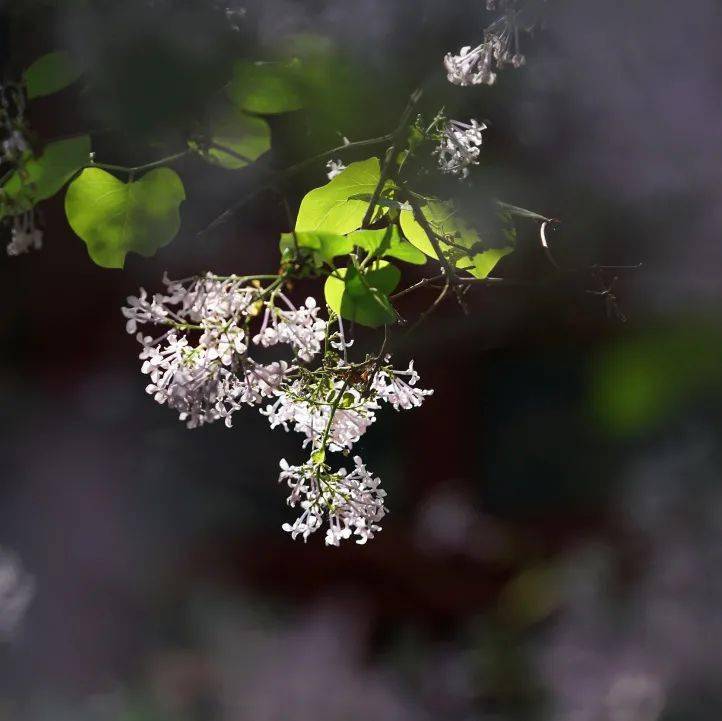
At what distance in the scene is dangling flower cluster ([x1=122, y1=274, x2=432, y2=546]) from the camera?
9.9 inches

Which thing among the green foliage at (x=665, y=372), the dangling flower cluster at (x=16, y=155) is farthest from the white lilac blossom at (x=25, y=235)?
the green foliage at (x=665, y=372)

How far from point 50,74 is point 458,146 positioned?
15cm

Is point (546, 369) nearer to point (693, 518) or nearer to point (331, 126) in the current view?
point (693, 518)

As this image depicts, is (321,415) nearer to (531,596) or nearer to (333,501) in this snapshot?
(333,501)

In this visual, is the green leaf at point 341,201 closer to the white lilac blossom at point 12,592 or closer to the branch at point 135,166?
the branch at point 135,166

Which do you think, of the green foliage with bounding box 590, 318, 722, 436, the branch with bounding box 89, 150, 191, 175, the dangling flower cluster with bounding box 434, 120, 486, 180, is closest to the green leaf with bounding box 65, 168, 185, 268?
the branch with bounding box 89, 150, 191, 175

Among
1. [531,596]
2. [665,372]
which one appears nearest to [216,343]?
[665,372]

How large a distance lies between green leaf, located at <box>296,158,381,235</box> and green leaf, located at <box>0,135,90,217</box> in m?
0.08

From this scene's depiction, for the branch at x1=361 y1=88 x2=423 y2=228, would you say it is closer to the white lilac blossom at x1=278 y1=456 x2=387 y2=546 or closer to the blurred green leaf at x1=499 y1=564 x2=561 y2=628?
the white lilac blossom at x1=278 y1=456 x2=387 y2=546

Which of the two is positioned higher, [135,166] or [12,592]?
[135,166]

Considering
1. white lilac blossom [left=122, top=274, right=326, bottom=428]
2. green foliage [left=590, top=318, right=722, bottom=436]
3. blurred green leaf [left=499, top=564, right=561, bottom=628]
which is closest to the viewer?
white lilac blossom [left=122, top=274, right=326, bottom=428]

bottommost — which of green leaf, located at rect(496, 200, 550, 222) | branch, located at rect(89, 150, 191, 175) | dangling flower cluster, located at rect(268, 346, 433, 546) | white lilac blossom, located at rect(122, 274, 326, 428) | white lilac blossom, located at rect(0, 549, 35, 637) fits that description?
white lilac blossom, located at rect(0, 549, 35, 637)

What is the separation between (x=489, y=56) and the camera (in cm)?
29

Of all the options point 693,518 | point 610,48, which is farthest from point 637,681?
point 610,48
